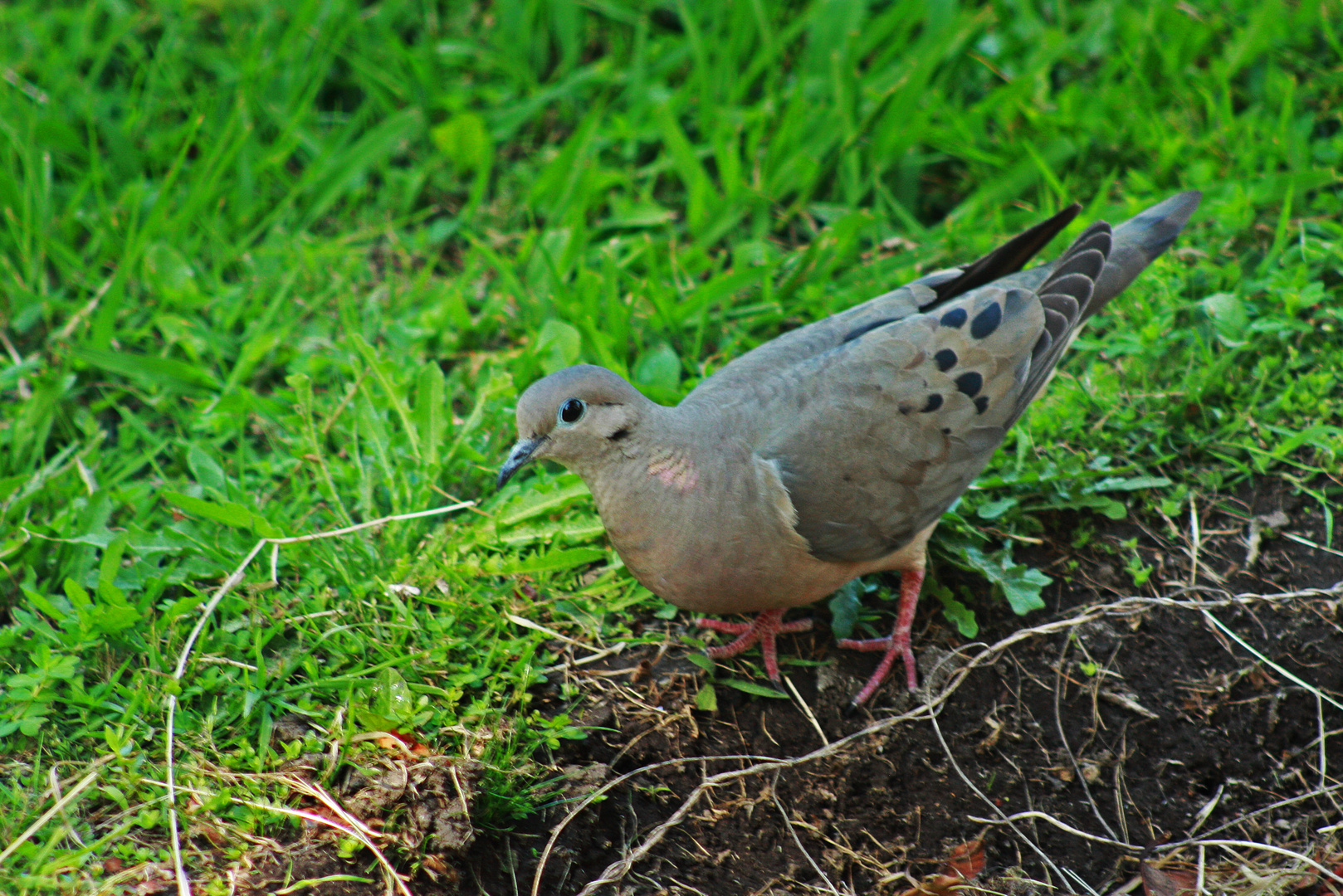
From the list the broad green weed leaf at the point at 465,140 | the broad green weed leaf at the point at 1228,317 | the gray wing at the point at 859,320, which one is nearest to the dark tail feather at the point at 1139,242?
the gray wing at the point at 859,320

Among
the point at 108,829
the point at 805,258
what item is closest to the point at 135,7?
the point at 805,258

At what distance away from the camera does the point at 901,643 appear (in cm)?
328

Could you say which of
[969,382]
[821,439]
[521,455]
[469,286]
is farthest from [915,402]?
[469,286]

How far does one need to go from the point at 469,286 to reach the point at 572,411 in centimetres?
189

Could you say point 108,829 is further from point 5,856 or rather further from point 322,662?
point 322,662

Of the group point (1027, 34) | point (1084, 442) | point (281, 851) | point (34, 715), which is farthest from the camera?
point (1027, 34)

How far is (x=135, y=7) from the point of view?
18.4 feet

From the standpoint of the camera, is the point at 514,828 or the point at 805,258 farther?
the point at 805,258

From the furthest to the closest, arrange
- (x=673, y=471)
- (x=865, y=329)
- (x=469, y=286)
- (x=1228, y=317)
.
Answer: (x=469, y=286)
(x=1228, y=317)
(x=865, y=329)
(x=673, y=471)

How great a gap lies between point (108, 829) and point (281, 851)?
1.41 feet

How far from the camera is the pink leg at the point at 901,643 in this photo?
3.22 m

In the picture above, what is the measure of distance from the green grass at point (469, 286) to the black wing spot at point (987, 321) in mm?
509

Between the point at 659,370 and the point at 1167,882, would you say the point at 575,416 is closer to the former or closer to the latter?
the point at 659,370

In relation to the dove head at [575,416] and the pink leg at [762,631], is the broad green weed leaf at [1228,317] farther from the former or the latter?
the dove head at [575,416]
